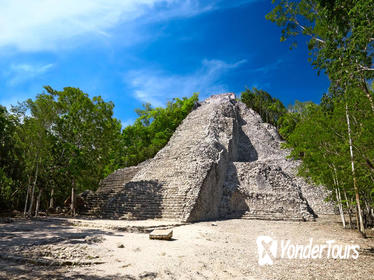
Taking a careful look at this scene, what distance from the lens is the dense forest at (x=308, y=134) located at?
553cm

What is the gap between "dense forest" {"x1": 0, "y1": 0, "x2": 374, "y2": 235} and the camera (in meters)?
5.53

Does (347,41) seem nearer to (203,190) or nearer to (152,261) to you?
(152,261)

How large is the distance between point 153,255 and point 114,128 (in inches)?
566

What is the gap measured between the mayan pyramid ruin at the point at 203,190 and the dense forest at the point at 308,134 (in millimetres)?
2124

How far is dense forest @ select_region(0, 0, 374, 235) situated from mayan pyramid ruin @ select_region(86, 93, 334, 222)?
83.6 inches

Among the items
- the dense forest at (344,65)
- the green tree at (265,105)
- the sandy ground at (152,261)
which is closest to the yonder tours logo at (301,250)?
the sandy ground at (152,261)

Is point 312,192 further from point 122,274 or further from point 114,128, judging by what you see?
point 122,274

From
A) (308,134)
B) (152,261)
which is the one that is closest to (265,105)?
(308,134)

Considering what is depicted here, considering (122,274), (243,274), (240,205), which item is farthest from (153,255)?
(240,205)

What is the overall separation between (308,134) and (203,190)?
23.5ft

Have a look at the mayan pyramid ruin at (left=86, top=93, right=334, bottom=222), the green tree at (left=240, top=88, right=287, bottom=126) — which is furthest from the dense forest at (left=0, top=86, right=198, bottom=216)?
the green tree at (left=240, top=88, right=287, bottom=126)

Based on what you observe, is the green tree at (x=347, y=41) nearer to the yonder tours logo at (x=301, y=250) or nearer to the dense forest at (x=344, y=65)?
the dense forest at (x=344, y=65)

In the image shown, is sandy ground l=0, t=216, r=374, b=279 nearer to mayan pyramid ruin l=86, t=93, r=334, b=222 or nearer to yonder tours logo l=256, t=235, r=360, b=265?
yonder tours logo l=256, t=235, r=360, b=265

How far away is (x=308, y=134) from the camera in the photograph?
9609 mm
